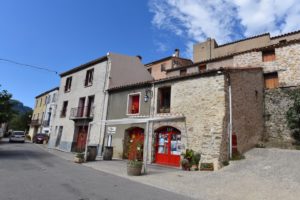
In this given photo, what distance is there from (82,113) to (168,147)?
10.00 metres

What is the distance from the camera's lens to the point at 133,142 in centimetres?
1537

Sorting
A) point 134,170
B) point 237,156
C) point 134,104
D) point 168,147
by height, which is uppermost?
point 134,104

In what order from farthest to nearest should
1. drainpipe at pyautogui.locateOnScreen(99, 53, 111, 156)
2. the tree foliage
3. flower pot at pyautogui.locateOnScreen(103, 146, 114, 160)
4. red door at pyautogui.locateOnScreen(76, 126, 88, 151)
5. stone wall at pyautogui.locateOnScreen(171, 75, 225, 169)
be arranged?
1. red door at pyautogui.locateOnScreen(76, 126, 88, 151)
2. drainpipe at pyautogui.locateOnScreen(99, 53, 111, 156)
3. flower pot at pyautogui.locateOnScreen(103, 146, 114, 160)
4. the tree foliage
5. stone wall at pyautogui.locateOnScreen(171, 75, 225, 169)

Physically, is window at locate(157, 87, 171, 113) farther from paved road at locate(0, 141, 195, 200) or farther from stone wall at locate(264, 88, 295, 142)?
paved road at locate(0, 141, 195, 200)

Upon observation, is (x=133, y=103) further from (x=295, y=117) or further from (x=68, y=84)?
(x=68, y=84)

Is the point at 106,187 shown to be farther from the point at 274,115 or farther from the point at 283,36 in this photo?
the point at 283,36

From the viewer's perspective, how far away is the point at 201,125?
11688 mm

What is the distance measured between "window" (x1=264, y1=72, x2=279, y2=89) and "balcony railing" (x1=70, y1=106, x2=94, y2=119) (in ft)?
42.4

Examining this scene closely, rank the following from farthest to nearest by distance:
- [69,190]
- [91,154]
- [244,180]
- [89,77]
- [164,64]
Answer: [164,64] → [89,77] → [91,154] → [244,180] → [69,190]

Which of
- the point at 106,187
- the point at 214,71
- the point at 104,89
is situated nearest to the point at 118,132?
the point at 104,89

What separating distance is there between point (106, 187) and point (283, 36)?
19813 mm

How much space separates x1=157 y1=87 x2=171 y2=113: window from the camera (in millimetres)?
14436

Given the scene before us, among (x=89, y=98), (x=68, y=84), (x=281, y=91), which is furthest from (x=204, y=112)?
(x=68, y=84)

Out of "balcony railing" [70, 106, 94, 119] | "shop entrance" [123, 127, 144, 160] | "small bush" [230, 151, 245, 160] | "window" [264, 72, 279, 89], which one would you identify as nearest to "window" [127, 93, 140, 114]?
"shop entrance" [123, 127, 144, 160]
